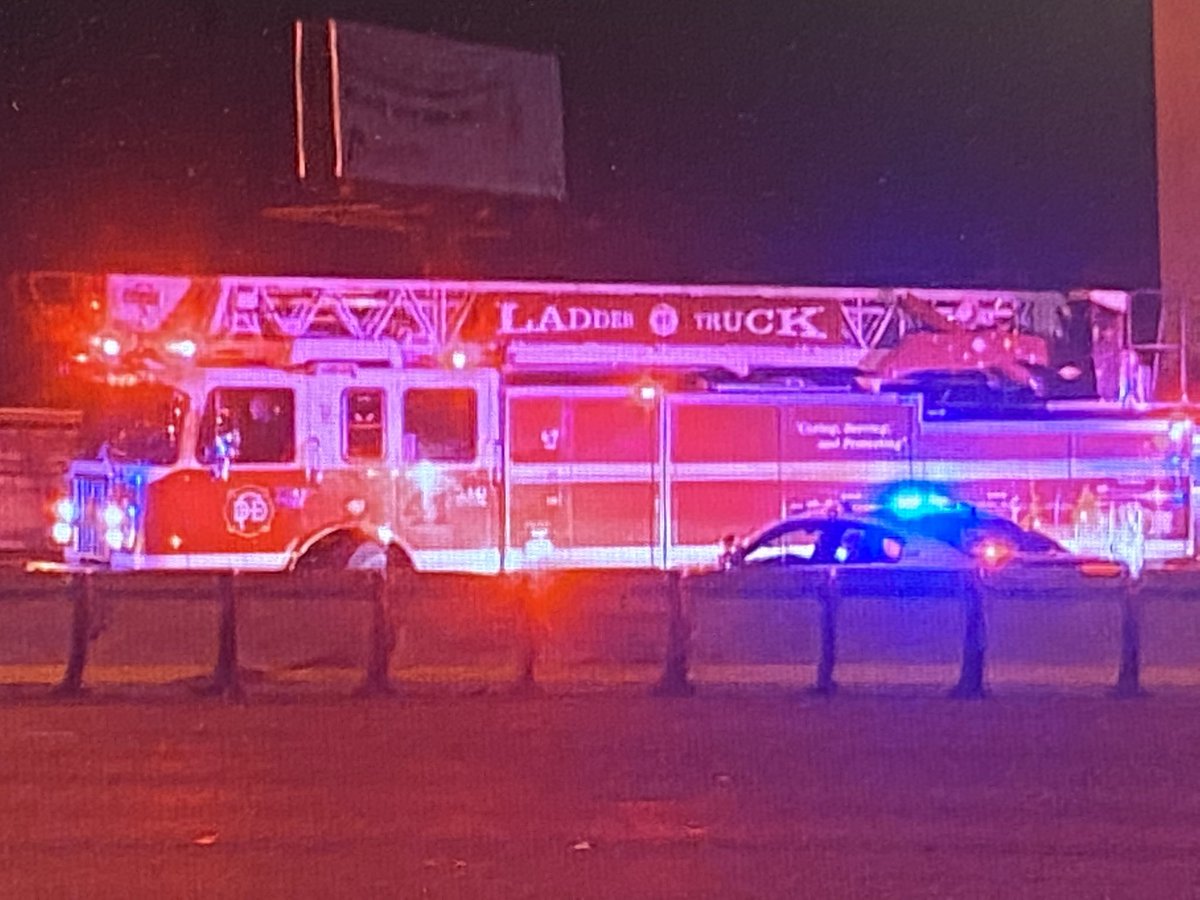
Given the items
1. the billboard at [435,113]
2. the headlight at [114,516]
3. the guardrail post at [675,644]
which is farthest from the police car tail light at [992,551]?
the billboard at [435,113]

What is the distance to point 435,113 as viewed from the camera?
25078 millimetres

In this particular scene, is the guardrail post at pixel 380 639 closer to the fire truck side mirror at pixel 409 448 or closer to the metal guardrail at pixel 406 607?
the metal guardrail at pixel 406 607

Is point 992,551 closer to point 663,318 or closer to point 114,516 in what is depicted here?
point 663,318

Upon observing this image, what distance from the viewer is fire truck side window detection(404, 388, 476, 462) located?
17.5 metres

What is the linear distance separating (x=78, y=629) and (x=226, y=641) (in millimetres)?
964

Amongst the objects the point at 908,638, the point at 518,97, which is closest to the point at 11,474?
the point at 518,97

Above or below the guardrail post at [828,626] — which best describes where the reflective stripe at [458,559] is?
above

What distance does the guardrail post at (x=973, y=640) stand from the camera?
1326 centimetres

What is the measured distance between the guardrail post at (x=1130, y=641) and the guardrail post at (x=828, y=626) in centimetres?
184

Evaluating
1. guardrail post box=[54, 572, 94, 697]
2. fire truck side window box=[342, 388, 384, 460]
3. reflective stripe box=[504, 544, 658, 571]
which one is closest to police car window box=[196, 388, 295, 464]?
fire truck side window box=[342, 388, 384, 460]

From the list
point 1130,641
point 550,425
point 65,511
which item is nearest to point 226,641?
point 65,511

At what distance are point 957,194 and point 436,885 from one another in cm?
2686

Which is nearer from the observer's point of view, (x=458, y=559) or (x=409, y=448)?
(x=409, y=448)

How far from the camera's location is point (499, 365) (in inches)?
691
